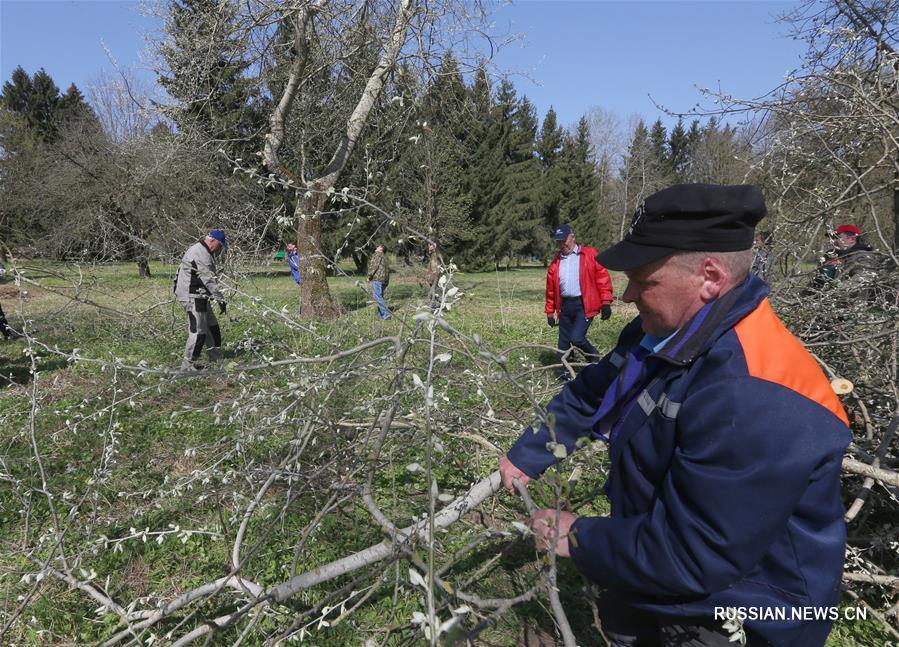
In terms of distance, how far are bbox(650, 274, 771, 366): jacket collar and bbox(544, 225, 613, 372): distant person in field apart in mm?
5102

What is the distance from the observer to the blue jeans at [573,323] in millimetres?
6562

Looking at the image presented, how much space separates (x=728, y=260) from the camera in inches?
54.5

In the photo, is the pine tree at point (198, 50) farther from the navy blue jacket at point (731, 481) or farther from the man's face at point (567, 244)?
the navy blue jacket at point (731, 481)

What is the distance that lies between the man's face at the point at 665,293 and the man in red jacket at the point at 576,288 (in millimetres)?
5057

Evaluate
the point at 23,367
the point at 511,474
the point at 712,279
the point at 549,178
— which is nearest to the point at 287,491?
the point at 511,474

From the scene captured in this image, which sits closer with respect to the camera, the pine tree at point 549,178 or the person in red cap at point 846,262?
the person in red cap at point 846,262

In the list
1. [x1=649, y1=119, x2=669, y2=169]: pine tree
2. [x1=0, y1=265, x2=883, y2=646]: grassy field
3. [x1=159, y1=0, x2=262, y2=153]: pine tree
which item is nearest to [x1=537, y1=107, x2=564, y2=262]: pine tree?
[x1=649, y1=119, x2=669, y2=169]: pine tree

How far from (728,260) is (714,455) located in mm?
523

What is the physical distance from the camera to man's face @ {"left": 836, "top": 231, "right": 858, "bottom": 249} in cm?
436

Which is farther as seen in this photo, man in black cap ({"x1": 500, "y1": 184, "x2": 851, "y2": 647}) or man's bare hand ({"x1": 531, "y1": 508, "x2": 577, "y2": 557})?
man's bare hand ({"x1": 531, "y1": 508, "x2": 577, "y2": 557})

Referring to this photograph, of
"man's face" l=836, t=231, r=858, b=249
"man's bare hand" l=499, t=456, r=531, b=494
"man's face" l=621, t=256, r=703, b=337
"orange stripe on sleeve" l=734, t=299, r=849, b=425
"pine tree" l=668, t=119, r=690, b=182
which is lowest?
"man's bare hand" l=499, t=456, r=531, b=494

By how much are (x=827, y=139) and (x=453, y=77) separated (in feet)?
20.0

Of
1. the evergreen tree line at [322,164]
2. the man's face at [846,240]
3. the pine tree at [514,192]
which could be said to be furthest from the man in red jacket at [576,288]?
the pine tree at [514,192]

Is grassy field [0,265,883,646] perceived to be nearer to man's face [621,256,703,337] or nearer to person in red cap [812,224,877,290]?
man's face [621,256,703,337]
